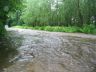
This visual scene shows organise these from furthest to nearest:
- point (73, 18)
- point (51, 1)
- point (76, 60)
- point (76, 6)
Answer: point (51, 1) → point (73, 18) → point (76, 6) → point (76, 60)

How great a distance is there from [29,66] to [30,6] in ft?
136

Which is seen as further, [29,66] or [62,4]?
[62,4]

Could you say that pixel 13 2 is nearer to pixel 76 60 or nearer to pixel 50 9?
pixel 76 60

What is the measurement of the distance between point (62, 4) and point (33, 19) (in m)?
A: 14.2

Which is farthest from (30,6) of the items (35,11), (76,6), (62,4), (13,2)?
(13,2)

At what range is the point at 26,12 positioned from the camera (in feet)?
170

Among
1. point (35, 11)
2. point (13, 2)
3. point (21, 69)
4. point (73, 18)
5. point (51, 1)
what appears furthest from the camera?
point (35, 11)

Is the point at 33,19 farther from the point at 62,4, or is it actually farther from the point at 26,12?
the point at 62,4

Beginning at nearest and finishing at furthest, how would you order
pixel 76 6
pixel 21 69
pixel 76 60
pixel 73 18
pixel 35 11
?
pixel 21 69 → pixel 76 60 → pixel 76 6 → pixel 73 18 → pixel 35 11

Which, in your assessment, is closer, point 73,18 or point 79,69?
point 79,69

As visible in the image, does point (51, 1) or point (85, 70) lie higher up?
point (51, 1)

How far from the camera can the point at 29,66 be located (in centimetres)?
953

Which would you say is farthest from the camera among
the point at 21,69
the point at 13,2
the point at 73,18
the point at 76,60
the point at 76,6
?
the point at 73,18

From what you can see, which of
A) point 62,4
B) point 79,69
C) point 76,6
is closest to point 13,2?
point 79,69
